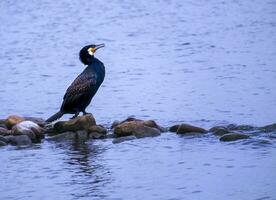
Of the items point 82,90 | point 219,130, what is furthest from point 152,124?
point 82,90

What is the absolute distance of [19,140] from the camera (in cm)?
1316

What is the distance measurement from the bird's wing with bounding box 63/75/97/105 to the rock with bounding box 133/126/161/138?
1.34 m

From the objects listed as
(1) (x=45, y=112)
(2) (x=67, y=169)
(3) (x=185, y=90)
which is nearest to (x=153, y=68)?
(3) (x=185, y=90)

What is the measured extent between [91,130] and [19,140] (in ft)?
3.55

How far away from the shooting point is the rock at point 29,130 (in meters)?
13.4

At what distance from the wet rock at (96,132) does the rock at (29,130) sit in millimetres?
727

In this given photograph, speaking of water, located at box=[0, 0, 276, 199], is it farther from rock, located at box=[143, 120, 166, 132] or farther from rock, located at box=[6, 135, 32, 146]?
rock, located at box=[143, 120, 166, 132]

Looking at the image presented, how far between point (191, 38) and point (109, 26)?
4.13m

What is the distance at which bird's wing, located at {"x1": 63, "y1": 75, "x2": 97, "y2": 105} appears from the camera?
14078 mm

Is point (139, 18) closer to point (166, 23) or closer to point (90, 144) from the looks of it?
point (166, 23)

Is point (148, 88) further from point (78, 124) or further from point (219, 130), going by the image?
point (219, 130)

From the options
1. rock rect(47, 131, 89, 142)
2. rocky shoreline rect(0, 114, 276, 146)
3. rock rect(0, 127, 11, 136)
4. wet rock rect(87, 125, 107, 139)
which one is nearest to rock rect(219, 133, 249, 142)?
rocky shoreline rect(0, 114, 276, 146)

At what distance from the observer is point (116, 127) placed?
1335cm

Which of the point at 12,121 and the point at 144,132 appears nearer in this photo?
the point at 144,132
